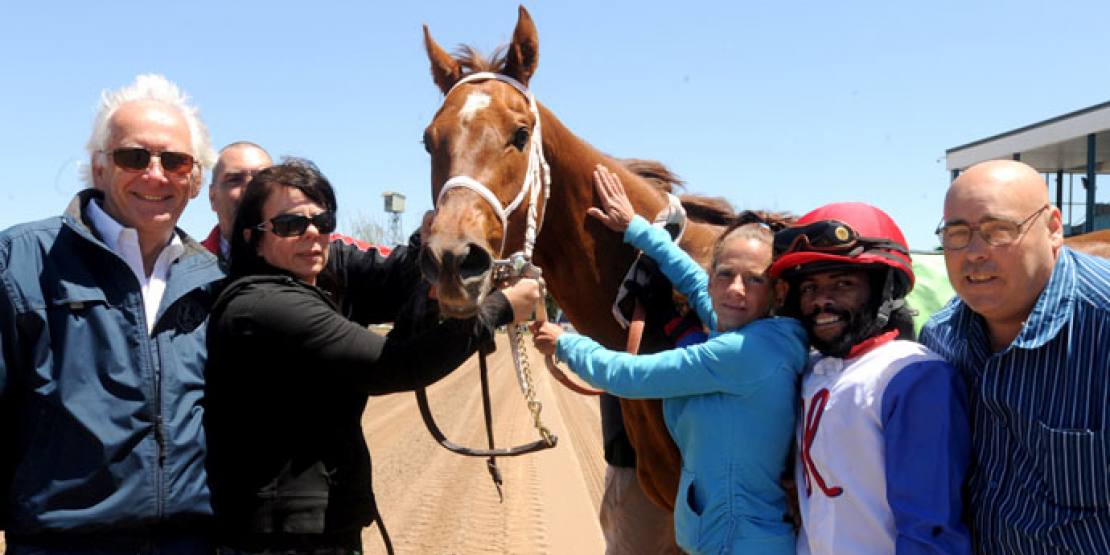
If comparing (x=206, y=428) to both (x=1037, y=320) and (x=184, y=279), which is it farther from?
(x=1037, y=320)

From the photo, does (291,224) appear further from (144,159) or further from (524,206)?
(524,206)

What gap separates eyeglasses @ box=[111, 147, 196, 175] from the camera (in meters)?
2.53

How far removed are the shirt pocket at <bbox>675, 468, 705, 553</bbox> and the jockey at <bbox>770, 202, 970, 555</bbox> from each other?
315mm

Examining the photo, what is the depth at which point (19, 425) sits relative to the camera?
7.65 ft

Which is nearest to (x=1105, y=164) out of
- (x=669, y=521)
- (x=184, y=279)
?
(x=669, y=521)

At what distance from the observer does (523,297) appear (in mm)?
2945

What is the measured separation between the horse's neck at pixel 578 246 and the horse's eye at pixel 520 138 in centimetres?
22

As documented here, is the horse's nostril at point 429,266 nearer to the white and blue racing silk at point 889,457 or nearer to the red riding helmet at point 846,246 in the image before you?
the red riding helmet at point 846,246

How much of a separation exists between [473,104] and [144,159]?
3.96ft

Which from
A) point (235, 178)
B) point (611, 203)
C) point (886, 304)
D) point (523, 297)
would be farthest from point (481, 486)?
point (886, 304)

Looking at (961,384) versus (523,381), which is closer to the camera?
(961,384)

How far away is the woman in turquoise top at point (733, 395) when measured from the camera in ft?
8.00

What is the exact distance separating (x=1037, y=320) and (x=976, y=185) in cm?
36

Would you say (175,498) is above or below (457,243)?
below
